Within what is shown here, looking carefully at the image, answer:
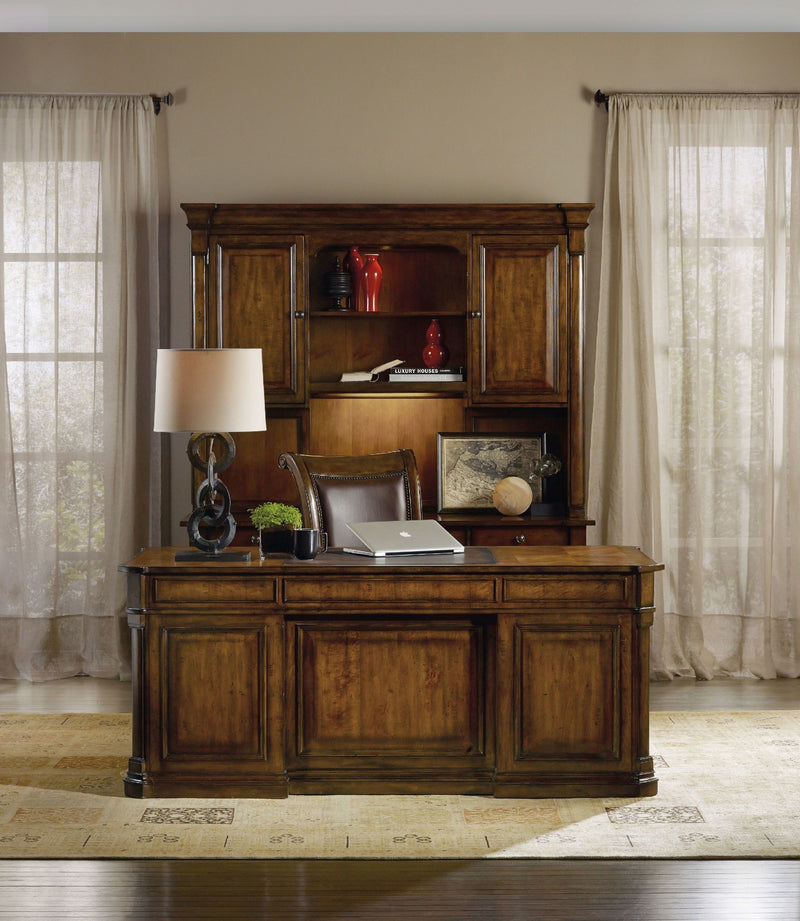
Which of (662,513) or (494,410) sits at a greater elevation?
(494,410)

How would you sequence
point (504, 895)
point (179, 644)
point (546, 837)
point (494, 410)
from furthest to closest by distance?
point (494, 410) → point (179, 644) → point (546, 837) → point (504, 895)

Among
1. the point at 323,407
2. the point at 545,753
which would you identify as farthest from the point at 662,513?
the point at 545,753

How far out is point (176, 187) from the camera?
5133 millimetres

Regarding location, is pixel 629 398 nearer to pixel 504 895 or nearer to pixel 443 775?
pixel 443 775

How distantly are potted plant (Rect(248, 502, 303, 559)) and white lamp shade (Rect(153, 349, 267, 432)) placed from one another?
323 millimetres

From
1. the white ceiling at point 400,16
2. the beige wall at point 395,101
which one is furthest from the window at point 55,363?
the white ceiling at point 400,16

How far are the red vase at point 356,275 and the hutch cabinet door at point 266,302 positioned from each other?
28 cm

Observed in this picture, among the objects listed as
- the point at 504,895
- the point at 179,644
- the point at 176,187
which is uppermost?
the point at 176,187

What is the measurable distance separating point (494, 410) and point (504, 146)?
129cm

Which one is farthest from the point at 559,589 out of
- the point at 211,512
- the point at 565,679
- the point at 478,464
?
the point at 478,464

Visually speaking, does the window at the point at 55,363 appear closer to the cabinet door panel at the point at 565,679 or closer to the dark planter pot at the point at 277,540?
the dark planter pot at the point at 277,540

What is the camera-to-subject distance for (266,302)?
15.5 feet

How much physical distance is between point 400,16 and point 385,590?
288 centimetres

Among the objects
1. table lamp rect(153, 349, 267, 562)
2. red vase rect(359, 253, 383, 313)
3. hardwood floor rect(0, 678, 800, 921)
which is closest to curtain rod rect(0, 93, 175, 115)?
red vase rect(359, 253, 383, 313)
